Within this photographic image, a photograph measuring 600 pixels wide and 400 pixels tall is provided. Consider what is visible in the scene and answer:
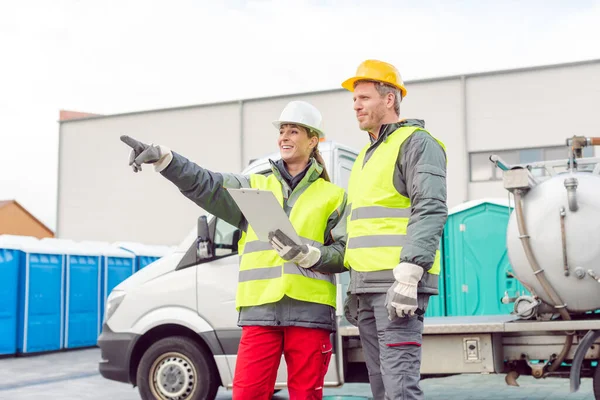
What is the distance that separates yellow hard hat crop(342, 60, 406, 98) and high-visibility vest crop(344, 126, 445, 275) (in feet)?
0.79

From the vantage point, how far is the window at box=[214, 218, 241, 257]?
6.50 meters

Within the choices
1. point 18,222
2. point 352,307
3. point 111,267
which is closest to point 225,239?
point 352,307

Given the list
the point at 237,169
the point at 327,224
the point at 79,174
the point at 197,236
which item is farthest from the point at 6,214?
the point at 327,224

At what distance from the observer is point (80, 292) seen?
14148 millimetres

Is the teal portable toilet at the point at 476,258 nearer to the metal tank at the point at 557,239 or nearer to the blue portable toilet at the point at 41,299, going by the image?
the metal tank at the point at 557,239

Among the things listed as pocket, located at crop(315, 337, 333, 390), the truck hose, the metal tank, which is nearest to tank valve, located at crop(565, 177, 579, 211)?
the metal tank

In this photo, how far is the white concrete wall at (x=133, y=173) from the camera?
25078 mm

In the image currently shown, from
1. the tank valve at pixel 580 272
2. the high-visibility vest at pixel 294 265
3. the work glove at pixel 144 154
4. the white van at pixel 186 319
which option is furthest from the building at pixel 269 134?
the work glove at pixel 144 154

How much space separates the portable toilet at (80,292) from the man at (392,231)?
1103 cm

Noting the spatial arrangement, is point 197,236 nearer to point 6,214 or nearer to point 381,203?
point 381,203

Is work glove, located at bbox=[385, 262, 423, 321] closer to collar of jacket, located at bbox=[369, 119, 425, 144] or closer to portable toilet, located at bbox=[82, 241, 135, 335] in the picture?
collar of jacket, located at bbox=[369, 119, 425, 144]

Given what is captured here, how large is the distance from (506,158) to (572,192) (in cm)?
1596

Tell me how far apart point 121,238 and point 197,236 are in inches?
801

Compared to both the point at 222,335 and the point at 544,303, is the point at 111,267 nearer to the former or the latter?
the point at 222,335
